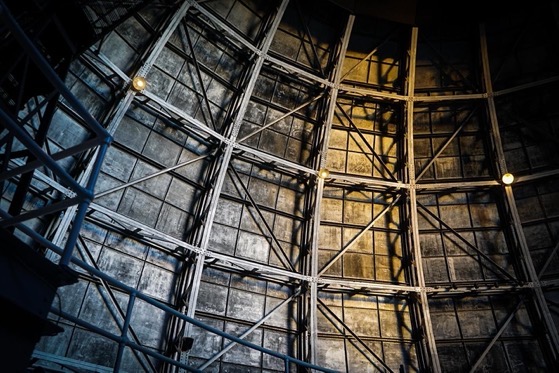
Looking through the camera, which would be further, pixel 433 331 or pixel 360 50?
pixel 360 50

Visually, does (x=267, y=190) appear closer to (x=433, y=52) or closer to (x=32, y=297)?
(x=433, y=52)

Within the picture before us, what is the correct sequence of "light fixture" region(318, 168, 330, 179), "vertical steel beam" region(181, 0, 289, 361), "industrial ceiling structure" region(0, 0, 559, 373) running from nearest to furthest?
"industrial ceiling structure" region(0, 0, 559, 373), "vertical steel beam" region(181, 0, 289, 361), "light fixture" region(318, 168, 330, 179)

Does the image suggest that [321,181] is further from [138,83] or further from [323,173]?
[138,83]

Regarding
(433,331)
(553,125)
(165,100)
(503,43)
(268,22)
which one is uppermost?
(503,43)

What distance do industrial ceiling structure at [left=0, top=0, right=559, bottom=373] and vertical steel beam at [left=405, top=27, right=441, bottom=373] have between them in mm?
82

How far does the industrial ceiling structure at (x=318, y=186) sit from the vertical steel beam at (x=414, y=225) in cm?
8

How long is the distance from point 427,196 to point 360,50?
703cm

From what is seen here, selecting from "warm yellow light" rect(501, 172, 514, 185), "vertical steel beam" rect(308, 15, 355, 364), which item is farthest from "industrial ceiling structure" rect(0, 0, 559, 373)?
"warm yellow light" rect(501, 172, 514, 185)

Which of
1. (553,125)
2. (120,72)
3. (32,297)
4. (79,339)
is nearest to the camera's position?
(32,297)

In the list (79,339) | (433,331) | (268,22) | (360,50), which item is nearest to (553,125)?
(360,50)

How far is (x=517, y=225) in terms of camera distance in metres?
17.1

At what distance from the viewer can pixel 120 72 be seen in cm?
1399

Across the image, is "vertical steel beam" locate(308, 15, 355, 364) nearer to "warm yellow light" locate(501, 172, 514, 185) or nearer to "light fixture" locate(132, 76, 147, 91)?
"warm yellow light" locate(501, 172, 514, 185)

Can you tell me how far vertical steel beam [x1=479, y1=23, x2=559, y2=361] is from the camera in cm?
1536
